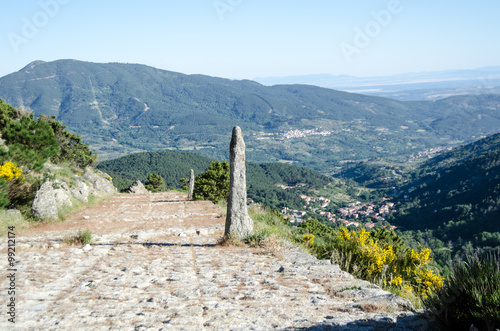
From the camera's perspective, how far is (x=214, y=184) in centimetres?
2738

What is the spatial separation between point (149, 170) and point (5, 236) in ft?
423

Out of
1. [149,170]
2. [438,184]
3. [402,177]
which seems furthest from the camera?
[402,177]

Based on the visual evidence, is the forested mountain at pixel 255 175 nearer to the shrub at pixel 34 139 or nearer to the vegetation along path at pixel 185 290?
the shrub at pixel 34 139

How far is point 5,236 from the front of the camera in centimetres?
933

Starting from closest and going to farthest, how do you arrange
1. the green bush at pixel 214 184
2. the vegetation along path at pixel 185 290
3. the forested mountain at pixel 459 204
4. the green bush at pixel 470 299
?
1. the green bush at pixel 470 299
2. the vegetation along path at pixel 185 290
3. the green bush at pixel 214 184
4. the forested mountain at pixel 459 204

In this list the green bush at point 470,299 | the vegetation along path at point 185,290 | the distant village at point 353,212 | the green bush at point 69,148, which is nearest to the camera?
the green bush at point 470,299

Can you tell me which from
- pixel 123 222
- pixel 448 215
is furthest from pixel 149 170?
pixel 123 222

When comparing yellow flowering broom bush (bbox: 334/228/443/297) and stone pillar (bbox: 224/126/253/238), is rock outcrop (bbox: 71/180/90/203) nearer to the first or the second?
stone pillar (bbox: 224/126/253/238)

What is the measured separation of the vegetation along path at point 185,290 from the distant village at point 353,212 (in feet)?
281

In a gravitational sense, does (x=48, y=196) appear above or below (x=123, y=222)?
above

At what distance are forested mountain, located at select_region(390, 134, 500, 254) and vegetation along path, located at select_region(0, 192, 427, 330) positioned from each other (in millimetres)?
60686

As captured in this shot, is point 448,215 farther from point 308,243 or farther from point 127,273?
point 127,273

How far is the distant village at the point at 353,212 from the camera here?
322ft

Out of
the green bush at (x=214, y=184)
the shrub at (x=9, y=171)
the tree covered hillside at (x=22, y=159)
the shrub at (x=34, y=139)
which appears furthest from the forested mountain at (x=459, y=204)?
the shrub at (x=9, y=171)
